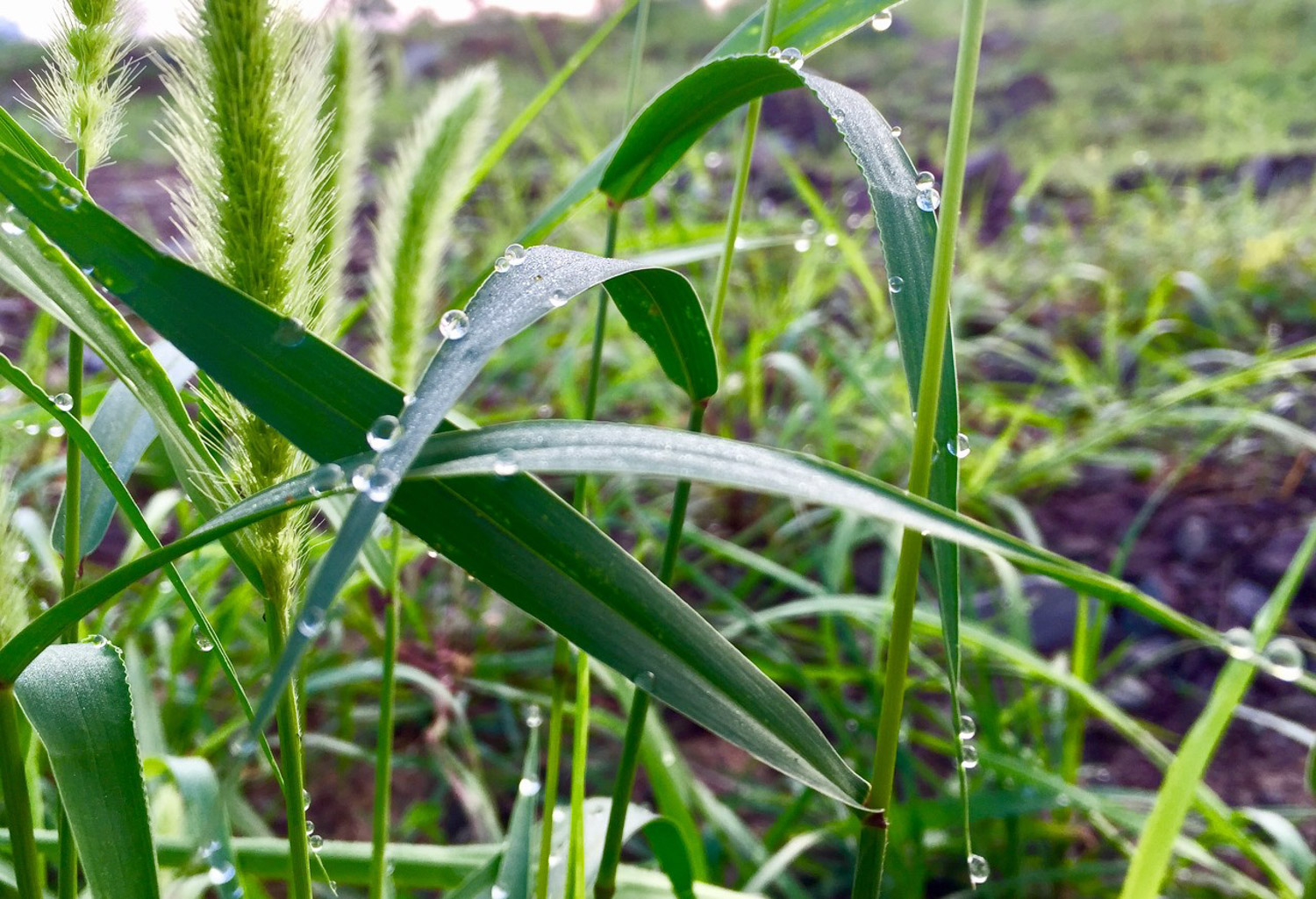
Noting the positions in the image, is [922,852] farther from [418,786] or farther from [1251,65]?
[1251,65]

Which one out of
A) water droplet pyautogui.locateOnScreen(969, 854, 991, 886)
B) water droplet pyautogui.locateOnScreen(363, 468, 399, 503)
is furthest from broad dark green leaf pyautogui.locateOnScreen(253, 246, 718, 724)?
water droplet pyautogui.locateOnScreen(969, 854, 991, 886)

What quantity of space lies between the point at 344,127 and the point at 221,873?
305mm

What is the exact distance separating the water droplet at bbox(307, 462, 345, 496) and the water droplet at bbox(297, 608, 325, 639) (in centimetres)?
4

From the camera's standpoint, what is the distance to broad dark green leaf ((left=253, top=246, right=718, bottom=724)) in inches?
7.7

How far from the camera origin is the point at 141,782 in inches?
10.7

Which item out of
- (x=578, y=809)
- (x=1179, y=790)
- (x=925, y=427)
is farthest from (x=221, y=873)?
(x=1179, y=790)

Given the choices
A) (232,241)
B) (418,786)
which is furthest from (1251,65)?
(232,241)

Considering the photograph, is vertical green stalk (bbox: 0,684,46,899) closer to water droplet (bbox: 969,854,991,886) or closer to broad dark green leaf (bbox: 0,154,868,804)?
broad dark green leaf (bbox: 0,154,868,804)

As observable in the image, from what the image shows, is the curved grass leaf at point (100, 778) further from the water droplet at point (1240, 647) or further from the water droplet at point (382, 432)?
the water droplet at point (1240, 647)

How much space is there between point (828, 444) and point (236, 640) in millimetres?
660

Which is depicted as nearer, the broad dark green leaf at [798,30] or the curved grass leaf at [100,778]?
the curved grass leaf at [100,778]

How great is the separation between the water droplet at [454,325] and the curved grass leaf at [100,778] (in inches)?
5.6

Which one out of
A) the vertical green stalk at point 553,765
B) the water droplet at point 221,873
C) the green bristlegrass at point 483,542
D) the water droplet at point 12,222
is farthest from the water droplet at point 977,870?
the water droplet at point 12,222

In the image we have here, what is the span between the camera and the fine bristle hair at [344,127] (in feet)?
1.13
